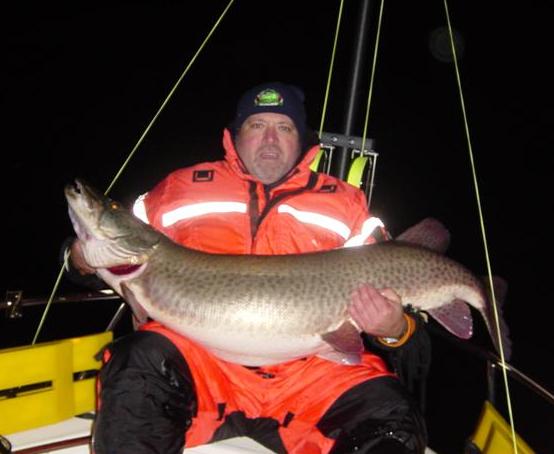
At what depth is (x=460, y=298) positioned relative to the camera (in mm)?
2732

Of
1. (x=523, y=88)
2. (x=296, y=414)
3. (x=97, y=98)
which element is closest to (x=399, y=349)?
(x=296, y=414)

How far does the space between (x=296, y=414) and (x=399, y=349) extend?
24.8 inches

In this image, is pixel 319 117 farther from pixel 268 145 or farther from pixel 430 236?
pixel 430 236

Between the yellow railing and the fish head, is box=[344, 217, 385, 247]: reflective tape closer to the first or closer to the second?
the fish head

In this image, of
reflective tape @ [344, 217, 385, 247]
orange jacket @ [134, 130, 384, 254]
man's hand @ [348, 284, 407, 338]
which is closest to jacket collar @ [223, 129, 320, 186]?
orange jacket @ [134, 130, 384, 254]

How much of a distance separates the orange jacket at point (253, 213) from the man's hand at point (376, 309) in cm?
40

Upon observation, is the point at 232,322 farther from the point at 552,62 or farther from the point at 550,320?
the point at 552,62

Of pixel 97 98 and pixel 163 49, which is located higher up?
pixel 163 49

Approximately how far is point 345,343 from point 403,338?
1.14 ft

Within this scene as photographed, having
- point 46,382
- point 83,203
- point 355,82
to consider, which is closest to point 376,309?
point 83,203

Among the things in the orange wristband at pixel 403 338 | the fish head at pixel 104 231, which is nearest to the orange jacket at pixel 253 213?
the fish head at pixel 104 231

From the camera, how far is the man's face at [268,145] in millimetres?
3080

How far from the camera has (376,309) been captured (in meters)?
2.47

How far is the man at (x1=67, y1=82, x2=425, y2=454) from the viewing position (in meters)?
2.23
